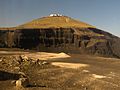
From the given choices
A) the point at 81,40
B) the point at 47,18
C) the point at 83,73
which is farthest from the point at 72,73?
the point at 47,18

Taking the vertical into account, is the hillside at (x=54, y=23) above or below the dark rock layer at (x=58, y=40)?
above

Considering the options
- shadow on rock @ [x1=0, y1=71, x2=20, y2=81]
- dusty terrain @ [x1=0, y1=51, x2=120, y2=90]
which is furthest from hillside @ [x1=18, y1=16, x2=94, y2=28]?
shadow on rock @ [x1=0, y1=71, x2=20, y2=81]

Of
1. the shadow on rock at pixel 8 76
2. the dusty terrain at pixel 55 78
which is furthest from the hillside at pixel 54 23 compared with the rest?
the shadow on rock at pixel 8 76

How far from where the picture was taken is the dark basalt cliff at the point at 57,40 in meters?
96.6

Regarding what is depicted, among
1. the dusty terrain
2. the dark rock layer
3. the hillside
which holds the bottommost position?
the dusty terrain

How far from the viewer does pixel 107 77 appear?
102 feet

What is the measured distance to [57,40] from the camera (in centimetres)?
10219

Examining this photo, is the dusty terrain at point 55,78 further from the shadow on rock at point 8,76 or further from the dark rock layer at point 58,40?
the dark rock layer at point 58,40

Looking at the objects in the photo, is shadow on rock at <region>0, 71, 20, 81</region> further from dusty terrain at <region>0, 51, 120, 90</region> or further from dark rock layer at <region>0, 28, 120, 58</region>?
dark rock layer at <region>0, 28, 120, 58</region>

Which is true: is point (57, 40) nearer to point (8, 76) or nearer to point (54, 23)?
point (54, 23)

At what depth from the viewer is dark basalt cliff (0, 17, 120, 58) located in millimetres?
96562

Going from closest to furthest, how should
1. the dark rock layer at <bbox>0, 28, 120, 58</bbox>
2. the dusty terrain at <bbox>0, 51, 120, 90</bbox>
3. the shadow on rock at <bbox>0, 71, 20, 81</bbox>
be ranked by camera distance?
1. the dusty terrain at <bbox>0, 51, 120, 90</bbox>
2. the shadow on rock at <bbox>0, 71, 20, 81</bbox>
3. the dark rock layer at <bbox>0, 28, 120, 58</bbox>

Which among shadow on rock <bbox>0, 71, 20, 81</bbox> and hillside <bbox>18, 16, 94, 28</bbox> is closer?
shadow on rock <bbox>0, 71, 20, 81</bbox>

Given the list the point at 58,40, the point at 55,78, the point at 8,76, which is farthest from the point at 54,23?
the point at 8,76
